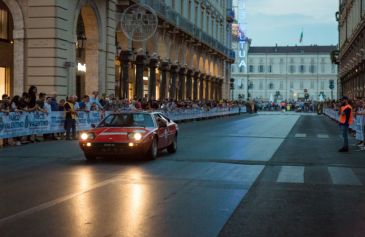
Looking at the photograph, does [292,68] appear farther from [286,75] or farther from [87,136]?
[87,136]

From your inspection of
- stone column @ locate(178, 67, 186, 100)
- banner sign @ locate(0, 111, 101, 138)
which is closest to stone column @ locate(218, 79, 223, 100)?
stone column @ locate(178, 67, 186, 100)

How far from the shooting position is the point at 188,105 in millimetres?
44812

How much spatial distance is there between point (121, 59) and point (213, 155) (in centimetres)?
2090

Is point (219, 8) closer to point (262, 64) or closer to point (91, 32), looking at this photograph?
point (91, 32)

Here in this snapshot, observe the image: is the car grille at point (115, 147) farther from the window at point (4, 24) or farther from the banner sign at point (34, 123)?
the window at point (4, 24)

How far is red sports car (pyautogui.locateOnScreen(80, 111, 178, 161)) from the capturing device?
46.2ft

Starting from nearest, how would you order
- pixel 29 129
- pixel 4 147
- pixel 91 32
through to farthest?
1. pixel 4 147
2. pixel 29 129
3. pixel 91 32

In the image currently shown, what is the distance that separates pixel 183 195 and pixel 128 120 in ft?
20.8

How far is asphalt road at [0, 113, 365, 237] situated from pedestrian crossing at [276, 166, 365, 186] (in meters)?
0.02

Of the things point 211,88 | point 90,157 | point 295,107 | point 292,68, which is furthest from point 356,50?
point 292,68

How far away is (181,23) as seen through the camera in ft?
156

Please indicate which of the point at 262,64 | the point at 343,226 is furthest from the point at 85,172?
the point at 262,64

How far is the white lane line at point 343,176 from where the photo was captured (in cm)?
1117

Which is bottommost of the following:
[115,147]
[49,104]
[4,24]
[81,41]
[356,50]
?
[115,147]
